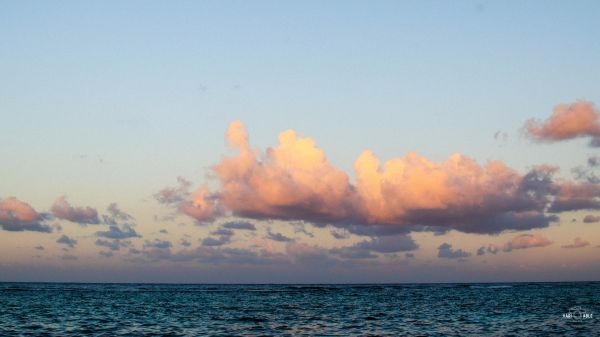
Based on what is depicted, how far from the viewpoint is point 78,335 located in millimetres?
54531

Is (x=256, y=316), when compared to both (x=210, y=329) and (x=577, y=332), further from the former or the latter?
(x=577, y=332)

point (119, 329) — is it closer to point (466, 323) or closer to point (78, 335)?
point (78, 335)

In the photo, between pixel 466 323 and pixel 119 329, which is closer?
pixel 119 329

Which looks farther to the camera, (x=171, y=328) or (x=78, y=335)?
(x=171, y=328)

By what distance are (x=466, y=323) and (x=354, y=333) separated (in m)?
17.5

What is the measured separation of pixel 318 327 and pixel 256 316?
17.9 m

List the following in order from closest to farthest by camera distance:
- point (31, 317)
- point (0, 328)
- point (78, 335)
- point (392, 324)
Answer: point (78, 335), point (0, 328), point (392, 324), point (31, 317)

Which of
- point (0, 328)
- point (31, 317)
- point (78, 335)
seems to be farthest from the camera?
point (31, 317)

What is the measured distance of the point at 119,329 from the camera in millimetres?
59750

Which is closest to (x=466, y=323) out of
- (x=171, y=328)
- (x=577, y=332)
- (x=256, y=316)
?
(x=577, y=332)

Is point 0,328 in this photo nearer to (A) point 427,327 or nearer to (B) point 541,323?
(A) point 427,327

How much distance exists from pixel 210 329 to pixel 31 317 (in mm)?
27962

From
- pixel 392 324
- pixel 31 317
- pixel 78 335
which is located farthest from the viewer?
pixel 31 317

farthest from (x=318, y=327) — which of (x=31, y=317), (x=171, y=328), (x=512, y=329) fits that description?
(x=31, y=317)
